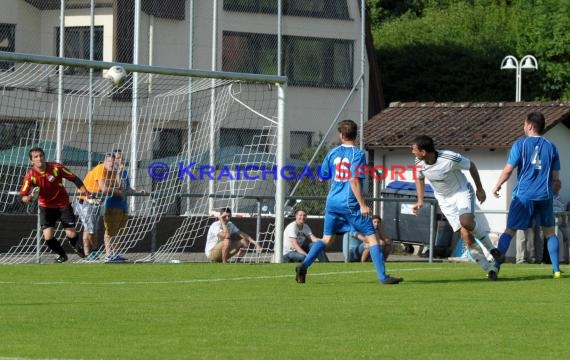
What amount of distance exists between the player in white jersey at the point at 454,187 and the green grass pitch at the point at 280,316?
474mm

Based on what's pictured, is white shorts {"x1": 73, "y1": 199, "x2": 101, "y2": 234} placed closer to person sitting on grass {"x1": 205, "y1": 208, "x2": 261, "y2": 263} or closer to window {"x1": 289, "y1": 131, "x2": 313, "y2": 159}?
person sitting on grass {"x1": 205, "y1": 208, "x2": 261, "y2": 263}

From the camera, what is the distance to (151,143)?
2458 centimetres

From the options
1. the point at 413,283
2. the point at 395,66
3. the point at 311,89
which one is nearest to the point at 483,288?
the point at 413,283

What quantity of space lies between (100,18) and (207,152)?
5425 millimetres

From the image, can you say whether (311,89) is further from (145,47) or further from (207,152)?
(207,152)

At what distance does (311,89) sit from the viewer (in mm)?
35031

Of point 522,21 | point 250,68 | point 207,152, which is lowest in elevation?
point 207,152

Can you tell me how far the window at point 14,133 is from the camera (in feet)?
74.2

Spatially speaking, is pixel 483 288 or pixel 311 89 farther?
pixel 311 89

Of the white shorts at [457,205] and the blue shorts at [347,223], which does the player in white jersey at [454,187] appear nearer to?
the white shorts at [457,205]

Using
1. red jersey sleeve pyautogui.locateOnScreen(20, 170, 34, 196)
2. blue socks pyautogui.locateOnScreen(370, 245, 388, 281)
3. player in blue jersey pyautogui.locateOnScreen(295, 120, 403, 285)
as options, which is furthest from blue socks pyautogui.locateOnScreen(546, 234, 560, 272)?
red jersey sleeve pyautogui.locateOnScreen(20, 170, 34, 196)

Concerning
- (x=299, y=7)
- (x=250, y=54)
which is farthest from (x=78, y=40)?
(x=299, y=7)

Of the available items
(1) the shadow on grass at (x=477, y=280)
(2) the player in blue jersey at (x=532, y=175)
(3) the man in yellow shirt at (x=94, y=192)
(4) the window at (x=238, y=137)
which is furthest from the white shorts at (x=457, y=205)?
(4) the window at (x=238, y=137)

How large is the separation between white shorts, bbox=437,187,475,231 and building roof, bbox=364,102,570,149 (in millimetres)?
16154
